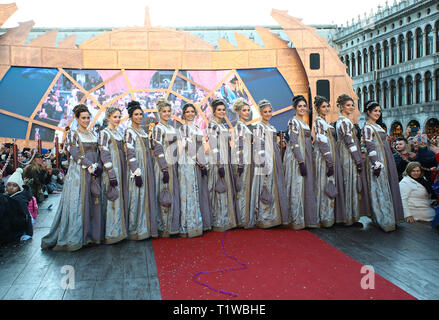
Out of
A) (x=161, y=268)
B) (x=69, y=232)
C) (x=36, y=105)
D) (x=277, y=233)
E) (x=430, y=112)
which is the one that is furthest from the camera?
(x=430, y=112)

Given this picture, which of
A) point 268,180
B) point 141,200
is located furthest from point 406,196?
point 141,200

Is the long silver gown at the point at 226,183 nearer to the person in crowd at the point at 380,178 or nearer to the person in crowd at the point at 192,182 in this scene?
the person in crowd at the point at 192,182

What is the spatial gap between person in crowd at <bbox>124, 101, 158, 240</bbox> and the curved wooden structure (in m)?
8.02

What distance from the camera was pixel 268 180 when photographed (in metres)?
4.57

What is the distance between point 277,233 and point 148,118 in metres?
8.55

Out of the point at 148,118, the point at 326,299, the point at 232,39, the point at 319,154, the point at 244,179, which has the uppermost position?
the point at 232,39

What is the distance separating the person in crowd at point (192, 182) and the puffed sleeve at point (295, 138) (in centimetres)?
106

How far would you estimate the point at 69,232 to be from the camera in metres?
3.86

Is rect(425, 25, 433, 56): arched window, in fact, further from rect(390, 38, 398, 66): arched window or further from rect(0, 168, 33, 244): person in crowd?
rect(0, 168, 33, 244): person in crowd

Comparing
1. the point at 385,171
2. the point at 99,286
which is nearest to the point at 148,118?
the point at 385,171

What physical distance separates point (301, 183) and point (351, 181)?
2.07 feet

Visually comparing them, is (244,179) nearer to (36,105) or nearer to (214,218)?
(214,218)

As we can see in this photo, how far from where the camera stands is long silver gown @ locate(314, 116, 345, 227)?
14.9ft

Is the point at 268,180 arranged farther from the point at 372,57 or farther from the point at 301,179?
the point at 372,57
